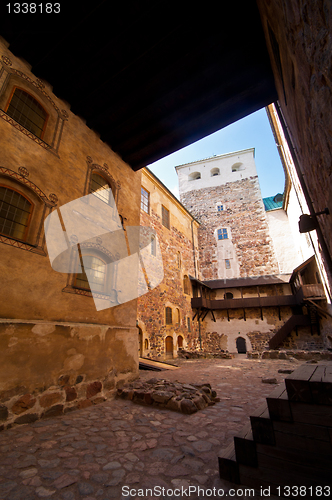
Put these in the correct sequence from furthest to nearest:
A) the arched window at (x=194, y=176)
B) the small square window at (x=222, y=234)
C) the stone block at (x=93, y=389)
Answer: the arched window at (x=194, y=176), the small square window at (x=222, y=234), the stone block at (x=93, y=389)

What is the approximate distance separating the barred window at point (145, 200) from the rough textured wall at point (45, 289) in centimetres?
861

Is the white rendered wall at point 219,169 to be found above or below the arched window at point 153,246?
above

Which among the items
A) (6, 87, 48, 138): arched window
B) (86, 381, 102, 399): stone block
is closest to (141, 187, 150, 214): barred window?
(6, 87, 48, 138): arched window

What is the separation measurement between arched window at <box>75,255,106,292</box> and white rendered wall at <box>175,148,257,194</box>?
75.2 feet

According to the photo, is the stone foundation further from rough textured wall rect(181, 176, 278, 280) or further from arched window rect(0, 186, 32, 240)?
rough textured wall rect(181, 176, 278, 280)

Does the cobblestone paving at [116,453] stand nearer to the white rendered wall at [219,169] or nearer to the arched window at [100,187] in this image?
the arched window at [100,187]

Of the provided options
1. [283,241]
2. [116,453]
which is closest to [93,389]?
[116,453]

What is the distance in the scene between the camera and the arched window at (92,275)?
5.06 metres

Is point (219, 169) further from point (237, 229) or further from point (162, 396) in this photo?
point (162, 396)

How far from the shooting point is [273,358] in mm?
12500

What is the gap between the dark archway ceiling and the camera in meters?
4.17

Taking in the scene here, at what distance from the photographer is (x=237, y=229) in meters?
23.5

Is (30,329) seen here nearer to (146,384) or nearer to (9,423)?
(9,423)

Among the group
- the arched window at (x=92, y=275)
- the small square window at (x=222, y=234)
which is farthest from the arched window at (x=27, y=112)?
the small square window at (x=222, y=234)
